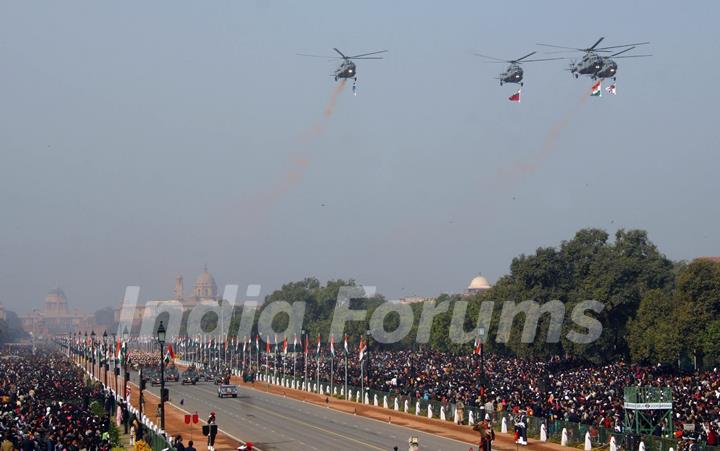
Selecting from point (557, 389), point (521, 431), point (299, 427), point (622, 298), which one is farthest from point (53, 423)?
point (622, 298)

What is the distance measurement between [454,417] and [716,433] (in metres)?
21.7

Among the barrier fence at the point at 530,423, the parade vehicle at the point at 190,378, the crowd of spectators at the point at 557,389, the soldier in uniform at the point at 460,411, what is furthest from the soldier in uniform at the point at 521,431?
the parade vehicle at the point at 190,378

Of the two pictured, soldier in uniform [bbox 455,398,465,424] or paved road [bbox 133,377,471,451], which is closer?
paved road [bbox 133,377,471,451]

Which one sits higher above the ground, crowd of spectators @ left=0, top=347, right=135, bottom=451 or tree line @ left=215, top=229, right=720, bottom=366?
tree line @ left=215, top=229, right=720, bottom=366

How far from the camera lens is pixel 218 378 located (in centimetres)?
10800

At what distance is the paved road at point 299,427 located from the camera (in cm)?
4801

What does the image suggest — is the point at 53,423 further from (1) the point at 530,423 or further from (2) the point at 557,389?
(2) the point at 557,389

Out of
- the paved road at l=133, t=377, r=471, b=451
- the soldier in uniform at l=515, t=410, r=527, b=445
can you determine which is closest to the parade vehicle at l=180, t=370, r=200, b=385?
the paved road at l=133, t=377, r=471, b=451

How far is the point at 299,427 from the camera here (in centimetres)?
5778

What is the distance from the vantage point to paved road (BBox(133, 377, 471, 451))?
48.0 meters

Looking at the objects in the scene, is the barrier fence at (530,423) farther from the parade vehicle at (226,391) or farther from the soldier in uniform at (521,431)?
the parade vehicle at (226,391)

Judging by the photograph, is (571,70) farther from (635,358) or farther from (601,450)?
(635,358)

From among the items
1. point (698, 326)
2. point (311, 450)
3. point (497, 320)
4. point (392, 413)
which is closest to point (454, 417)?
point (392, 413)

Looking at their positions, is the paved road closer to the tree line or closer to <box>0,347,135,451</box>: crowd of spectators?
<box>0,347,135,451</box>: crowd of spectators
